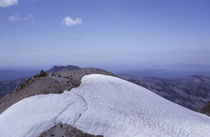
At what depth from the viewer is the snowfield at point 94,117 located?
1970 centimetres

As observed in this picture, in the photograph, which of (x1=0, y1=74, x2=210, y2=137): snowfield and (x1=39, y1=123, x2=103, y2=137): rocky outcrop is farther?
(x1=0, y1=74, x2=210, y2=137): snowfield

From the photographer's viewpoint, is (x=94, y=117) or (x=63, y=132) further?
(x=94, y=117)

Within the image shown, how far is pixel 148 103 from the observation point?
29.6m

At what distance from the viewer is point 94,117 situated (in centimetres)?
2069

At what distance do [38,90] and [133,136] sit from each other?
1797cm

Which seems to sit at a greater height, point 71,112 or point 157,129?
point 71,112

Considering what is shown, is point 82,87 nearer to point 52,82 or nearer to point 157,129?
point 52,82

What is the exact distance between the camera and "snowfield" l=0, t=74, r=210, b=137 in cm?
1970

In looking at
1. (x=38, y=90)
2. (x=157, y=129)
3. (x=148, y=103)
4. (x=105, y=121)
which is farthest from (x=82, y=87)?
(x=157, y=129)

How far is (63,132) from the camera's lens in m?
18.2

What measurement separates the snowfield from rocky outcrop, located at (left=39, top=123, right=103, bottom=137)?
0.57m

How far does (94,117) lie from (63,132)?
13.5 ft

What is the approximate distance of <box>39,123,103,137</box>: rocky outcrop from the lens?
18009 millimetres

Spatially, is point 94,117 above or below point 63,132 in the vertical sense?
above
